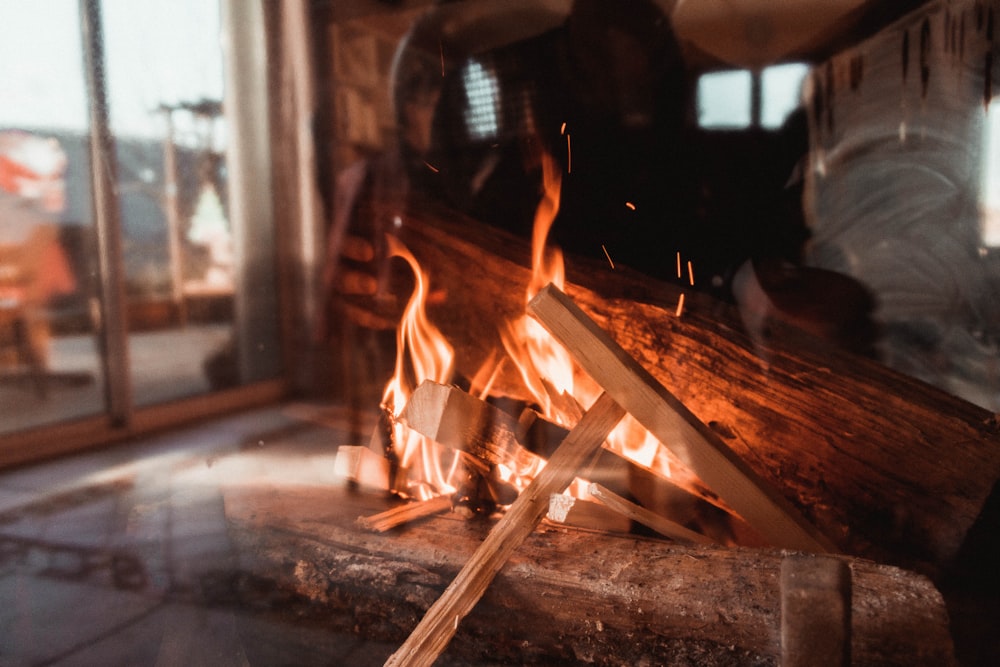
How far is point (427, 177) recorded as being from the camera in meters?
2.03

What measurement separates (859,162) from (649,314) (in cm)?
105

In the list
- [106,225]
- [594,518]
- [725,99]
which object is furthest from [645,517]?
[106,225]

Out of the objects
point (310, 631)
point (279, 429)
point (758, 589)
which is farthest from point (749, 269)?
point (279, 429)

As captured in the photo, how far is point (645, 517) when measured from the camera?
1176mm

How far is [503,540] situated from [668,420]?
1.13 ft

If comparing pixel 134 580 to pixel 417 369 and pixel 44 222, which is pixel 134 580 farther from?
pixel 44 222

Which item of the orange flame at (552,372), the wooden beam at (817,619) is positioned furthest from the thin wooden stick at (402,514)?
the wooden beam at (817,619)

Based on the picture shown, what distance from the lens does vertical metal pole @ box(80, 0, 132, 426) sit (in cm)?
237

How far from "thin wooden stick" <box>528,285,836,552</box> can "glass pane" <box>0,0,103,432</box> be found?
2.17 metres

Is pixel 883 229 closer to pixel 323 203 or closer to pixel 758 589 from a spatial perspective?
pixel 758 589

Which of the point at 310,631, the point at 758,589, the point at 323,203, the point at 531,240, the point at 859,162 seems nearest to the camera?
the point at 758,589

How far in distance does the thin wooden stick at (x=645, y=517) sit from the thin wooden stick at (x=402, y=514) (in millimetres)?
345

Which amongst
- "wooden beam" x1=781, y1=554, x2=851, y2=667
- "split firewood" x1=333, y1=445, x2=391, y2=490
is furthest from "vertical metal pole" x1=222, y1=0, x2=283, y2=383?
"wooden beam" x1=781, y1=554, x2=851, y2=667

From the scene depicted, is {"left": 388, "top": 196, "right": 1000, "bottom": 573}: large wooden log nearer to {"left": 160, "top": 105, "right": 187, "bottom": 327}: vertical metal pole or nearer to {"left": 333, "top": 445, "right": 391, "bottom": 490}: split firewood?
{"left": 333, "top": 445, "right": 391, "bottom": 490}: split firewood
